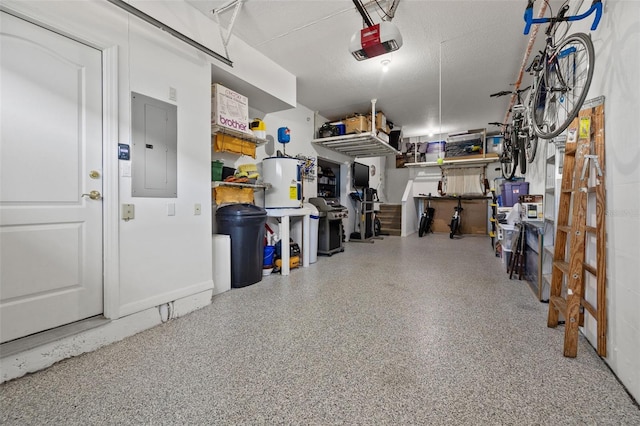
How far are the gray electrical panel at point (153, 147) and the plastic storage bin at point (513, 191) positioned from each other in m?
4.72

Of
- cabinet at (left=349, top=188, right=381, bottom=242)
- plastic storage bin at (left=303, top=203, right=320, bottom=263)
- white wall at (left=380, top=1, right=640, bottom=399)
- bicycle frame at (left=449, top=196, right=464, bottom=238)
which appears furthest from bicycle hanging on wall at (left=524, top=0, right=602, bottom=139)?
bicycle frame at (left=449, top=196, right=464, bottom=238)

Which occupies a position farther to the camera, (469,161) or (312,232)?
(469,161)

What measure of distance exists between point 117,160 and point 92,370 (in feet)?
4.72

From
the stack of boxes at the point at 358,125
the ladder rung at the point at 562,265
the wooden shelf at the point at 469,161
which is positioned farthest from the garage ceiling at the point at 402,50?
the ladder rung at the point at 562,265

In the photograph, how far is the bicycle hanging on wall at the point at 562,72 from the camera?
1.85m

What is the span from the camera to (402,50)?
3568 millimetres

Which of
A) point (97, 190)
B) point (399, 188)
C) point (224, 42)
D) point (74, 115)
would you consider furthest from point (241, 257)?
point (399, 188)

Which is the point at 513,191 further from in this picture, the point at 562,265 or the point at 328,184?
the point at 328,184

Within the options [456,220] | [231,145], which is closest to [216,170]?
[231,145]

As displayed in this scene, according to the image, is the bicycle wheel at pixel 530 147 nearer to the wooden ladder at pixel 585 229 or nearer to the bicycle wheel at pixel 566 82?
the bicycle wheel at pixel 566 82

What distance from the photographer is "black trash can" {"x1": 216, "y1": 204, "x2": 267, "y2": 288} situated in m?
3.23

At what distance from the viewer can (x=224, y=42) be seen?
296cm

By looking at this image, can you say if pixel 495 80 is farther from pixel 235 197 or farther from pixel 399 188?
pixel 399 188

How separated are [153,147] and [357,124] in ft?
12.7
